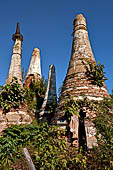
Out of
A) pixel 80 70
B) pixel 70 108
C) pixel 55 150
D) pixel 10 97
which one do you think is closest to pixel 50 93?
pixel 10 97

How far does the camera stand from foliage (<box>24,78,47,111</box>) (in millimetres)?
10242

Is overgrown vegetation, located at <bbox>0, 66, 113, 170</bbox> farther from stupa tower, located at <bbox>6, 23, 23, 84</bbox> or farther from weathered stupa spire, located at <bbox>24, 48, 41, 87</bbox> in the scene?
weathered stupa spire, located at <bbox>24, 48, 41, 87</bbox>

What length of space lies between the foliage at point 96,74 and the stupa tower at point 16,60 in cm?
529

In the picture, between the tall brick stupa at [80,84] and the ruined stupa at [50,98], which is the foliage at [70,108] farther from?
the ruined stupa at [50,98]

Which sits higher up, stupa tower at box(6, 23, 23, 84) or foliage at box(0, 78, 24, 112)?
stupa tower at box(6, 23, 23, 84)

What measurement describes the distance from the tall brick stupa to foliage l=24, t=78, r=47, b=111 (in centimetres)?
380

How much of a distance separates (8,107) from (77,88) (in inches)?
153

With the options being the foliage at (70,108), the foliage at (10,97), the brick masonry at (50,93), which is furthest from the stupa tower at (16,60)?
the foliage at (70,108)

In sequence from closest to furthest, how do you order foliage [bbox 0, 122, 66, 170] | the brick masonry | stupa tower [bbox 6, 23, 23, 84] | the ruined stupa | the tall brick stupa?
foliage [bbox 0, 122, 66, 170]
the tall brick stupa
the ruined stupa
the brick masonry
stupa tower [bbox 6, 23, 23, 84]

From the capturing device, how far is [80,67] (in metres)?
7.09

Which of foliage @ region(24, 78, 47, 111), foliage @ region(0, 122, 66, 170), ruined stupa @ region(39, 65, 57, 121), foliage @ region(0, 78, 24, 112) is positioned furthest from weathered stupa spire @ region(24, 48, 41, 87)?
foliage @ region(0, 122, 66, 170)

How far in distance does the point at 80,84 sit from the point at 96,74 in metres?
0.82

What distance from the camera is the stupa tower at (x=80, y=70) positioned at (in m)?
6.25

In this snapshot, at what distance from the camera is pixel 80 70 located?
6.96m
